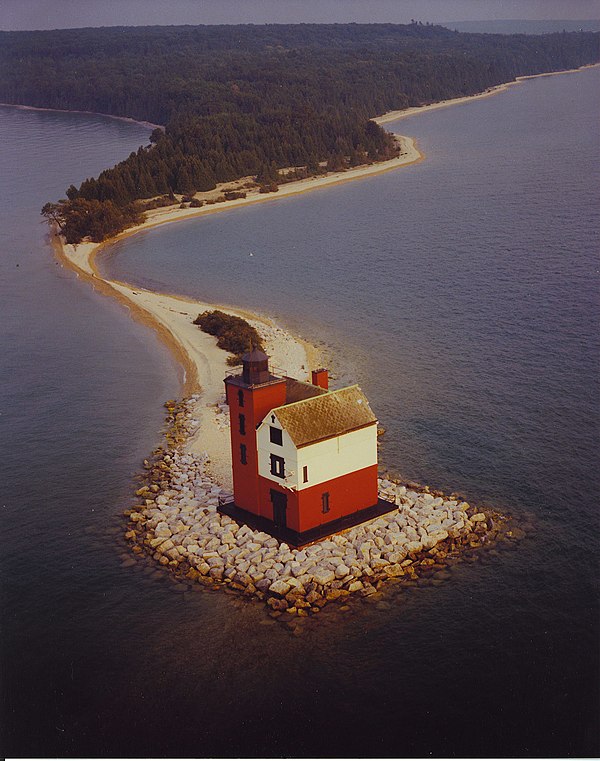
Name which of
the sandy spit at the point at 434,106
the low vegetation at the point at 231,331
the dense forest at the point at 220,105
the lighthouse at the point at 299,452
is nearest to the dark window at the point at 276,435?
the lighthouse at the point at 299,452

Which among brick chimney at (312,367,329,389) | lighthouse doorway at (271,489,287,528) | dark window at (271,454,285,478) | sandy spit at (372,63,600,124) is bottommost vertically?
lighthouse doorway at (271,489,287,528)

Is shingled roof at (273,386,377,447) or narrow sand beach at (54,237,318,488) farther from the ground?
shingled roof at (273,386,377,447)

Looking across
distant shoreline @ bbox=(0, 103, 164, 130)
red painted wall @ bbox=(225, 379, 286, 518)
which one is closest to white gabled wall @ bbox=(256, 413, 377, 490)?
red painted wall @ bbox=(225, 379, 286, 518)

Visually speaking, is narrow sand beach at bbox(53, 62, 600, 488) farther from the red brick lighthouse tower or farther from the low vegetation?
the red brick lighthouse tower

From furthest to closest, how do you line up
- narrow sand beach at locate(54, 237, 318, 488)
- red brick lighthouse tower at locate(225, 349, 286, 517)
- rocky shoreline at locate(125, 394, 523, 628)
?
narrow sand beach at locate(54, 237, 318, 488) → red brick lighthouse tower at locate(225, 349, 286, 517) → rocky shoreline at locate(125, 394, 523, 628)

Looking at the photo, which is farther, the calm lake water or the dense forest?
the dense forest

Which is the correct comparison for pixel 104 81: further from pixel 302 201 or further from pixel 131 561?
pixel 131 561

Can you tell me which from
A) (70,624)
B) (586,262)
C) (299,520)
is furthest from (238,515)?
(586,262)
